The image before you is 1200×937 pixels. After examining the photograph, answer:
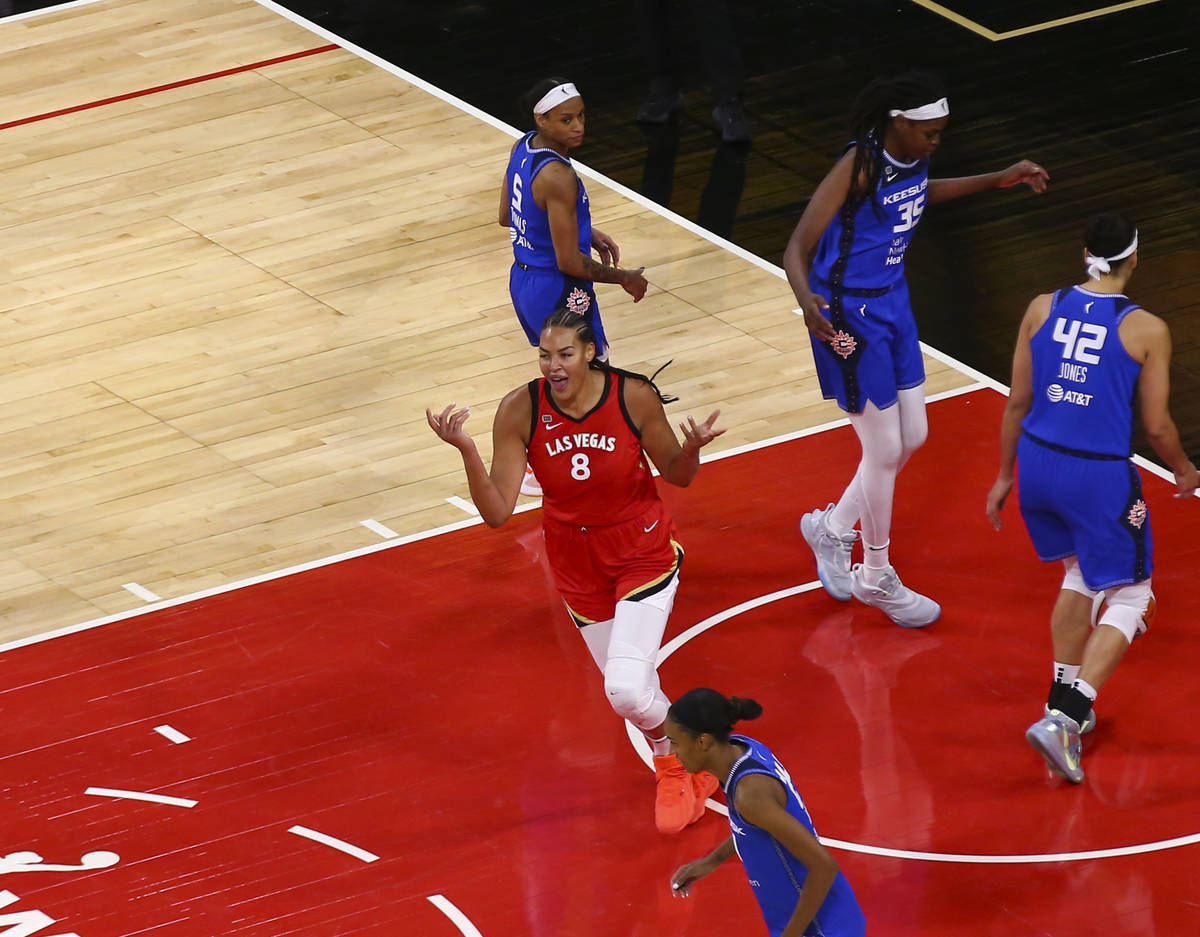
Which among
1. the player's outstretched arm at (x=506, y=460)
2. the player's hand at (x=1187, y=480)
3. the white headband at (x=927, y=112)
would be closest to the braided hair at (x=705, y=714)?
the player's outstretched arm at (x=506, y=460)

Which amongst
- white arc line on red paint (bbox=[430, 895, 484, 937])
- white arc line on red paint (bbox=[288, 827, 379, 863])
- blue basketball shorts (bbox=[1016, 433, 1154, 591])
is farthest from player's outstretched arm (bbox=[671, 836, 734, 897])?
blue basketball shorts (bbox=[1016, 433, 1154, 591])

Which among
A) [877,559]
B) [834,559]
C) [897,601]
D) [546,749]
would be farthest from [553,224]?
[546,749]

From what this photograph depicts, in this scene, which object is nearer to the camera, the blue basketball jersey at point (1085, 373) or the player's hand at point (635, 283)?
the blue basketball jersey at point (1085, 373)

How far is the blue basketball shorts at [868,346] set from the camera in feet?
25.4

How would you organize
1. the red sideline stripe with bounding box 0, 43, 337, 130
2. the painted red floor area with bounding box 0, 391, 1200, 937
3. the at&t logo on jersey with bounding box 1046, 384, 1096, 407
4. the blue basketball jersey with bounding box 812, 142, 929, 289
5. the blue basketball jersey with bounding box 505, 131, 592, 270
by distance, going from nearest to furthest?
the painted red floor area with bounding box 0, 391, 1200, 937
the at&t logo on jersey with bounding box 1046, 384, 1096, 407
the blue basketball jersey with bounding box 812, 142, 929, 289
the blue basketball jersey with bounding box 505, 131, 592, 270
the red sideline stripe with bounding box 0, 43, 337, 130

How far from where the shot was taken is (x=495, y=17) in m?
14.7

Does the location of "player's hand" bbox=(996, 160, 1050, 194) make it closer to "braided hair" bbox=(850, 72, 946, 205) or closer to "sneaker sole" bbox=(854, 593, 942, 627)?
"braided hair" bbox=(850, 72, 946, 205)

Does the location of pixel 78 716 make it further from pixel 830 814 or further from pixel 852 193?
pixel 852 193

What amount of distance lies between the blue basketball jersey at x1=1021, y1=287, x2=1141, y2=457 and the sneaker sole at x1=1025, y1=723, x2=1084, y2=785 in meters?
0.96

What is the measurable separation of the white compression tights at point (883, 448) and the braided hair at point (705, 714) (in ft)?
8.56

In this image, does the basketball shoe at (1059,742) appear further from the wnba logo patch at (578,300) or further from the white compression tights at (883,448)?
the wnba logo patch at (578,300)

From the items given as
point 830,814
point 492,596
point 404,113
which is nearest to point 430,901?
point 830,814

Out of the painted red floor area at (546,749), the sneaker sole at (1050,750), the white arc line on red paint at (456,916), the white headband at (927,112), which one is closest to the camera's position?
the white arc line on red paint at (456,916)

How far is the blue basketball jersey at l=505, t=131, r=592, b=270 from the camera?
335 inches
